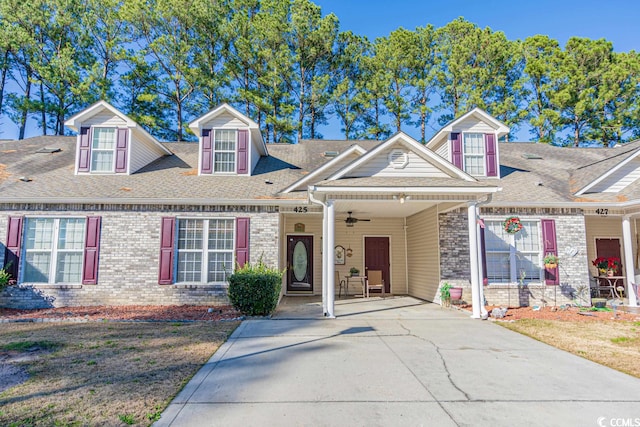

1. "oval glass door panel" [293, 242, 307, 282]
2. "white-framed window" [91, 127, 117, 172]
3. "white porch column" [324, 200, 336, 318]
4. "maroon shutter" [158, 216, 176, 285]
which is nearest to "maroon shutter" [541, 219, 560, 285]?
"white porch column" [324, 200, 336, 318]

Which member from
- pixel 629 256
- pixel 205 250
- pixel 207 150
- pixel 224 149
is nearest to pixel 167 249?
pixel 205 250

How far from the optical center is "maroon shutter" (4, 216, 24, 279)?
32.9 ft

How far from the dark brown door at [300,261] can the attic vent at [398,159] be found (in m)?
4.82

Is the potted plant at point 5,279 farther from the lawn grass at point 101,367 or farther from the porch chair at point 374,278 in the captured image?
the porch chair at point 374,278

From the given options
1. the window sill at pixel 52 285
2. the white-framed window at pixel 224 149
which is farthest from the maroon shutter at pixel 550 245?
the window sill at pixel 52 285

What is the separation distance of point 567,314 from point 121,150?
42.9 feet

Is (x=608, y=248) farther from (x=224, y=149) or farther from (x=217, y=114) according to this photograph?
(x=217, y=114)

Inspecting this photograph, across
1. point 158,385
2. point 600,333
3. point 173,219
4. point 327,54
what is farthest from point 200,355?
point 327,54

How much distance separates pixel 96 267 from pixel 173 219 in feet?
7.66

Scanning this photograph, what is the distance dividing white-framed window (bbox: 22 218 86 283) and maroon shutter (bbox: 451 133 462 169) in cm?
1107

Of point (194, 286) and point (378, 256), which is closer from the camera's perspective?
point (194, 286)

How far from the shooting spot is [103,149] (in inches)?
459

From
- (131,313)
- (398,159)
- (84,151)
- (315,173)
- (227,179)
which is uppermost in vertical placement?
(84,151)

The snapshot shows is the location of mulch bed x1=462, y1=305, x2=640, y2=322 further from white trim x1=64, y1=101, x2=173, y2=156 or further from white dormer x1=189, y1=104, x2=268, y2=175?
white trim x1=64, y1=101, x2=173, y2=156
